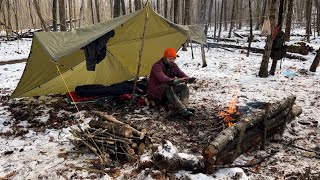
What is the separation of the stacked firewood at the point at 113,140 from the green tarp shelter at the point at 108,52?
160 centimetres

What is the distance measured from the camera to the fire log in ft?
12.1

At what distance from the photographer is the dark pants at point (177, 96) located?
5.78 metres

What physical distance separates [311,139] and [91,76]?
5637 mm

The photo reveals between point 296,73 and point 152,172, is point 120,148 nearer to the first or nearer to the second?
point 152,172

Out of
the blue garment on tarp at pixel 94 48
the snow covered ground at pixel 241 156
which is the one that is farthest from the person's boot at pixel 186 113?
the blue garment on tarp at pixel 94 48

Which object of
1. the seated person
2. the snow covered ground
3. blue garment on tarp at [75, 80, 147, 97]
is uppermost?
the seated person

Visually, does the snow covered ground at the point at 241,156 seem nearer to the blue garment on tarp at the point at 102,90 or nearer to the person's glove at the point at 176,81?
the blue garment on tarp at the point at 102,90

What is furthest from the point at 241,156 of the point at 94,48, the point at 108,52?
the point at 108,52

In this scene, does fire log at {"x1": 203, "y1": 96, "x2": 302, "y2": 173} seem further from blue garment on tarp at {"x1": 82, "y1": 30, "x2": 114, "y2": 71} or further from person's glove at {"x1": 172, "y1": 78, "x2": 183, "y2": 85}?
blue garment on tarp at {"x1": 82, "y1": 30, "x2": 114, "y2": 71}

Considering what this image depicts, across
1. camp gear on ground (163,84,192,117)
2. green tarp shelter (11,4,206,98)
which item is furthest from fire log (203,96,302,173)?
green tarp shelter (11,4,206,98)

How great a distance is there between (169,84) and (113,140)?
217cm

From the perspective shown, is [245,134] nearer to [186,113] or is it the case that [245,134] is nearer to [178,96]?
[186,113]

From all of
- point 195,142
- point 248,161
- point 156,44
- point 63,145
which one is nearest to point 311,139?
point 248,161

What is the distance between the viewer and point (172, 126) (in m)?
5.41
